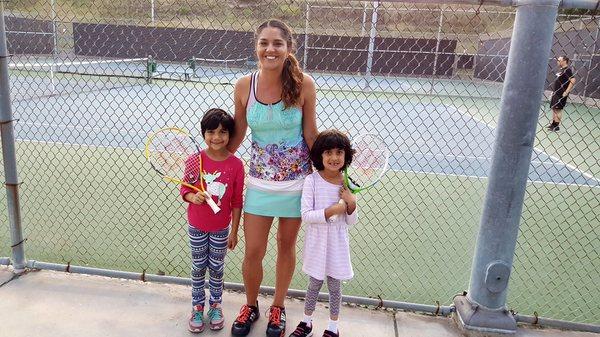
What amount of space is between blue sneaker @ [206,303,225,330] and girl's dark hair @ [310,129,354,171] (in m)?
1.01

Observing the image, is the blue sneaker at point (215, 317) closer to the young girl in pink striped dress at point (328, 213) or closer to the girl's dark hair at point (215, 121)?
the young girl in pink striped dress at point (328, 213)

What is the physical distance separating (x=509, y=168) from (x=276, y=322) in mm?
1524

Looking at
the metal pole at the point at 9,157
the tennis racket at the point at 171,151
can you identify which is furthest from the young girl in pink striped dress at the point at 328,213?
the metal pole at the point at 9,157

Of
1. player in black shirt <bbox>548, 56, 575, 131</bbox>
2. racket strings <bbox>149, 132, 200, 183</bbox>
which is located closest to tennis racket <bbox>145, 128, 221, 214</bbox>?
racket strings <bbox>149, 132, 200, 183</bbox>

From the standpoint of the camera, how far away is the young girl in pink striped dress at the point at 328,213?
2.50 meters

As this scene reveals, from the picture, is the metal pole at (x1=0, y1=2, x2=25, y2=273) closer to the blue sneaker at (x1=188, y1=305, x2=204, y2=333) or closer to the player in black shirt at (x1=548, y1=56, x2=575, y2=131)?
the blue sneaker at (x1=188, y1=305, x2=204, y2=333)

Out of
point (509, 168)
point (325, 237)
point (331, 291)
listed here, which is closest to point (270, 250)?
point (331, 291)

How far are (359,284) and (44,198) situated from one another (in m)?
3.39

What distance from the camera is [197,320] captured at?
112 inches

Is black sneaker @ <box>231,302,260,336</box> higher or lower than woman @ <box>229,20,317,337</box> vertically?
lower

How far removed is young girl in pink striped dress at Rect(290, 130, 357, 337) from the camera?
2.50 m

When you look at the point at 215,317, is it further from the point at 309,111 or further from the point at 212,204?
the point at 309,111

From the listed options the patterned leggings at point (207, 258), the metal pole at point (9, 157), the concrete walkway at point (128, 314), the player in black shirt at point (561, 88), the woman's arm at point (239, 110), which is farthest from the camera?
the player in black shirt at point (561, 88)

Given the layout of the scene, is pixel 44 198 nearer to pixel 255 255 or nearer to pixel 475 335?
pixel 255 255
